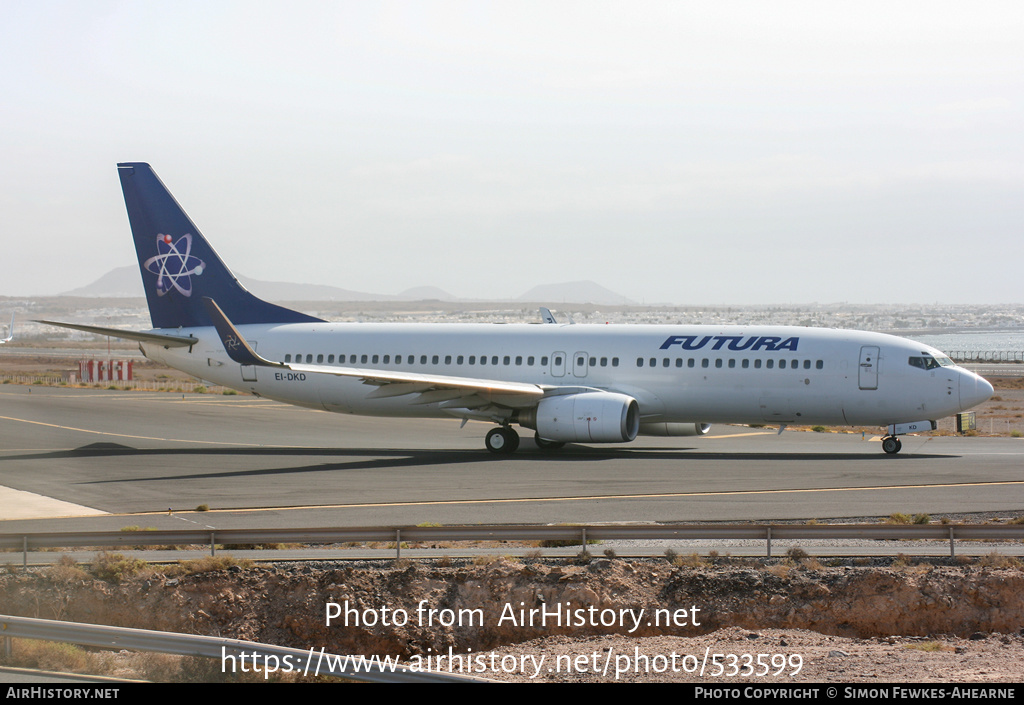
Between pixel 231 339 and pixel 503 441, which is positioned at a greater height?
pixel 231 339

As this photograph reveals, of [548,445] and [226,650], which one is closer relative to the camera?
[226,650]

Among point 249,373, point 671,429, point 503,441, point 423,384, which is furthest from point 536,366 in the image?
point 249,373

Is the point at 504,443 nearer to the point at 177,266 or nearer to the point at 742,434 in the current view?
the point at 742,434

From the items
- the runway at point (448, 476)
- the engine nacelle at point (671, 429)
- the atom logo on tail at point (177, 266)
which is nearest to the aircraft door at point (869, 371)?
the runway at point (448, 476)

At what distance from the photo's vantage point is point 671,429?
37.8 meters

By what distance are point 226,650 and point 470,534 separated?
675 centimetres

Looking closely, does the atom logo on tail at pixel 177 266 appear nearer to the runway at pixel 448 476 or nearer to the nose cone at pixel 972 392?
the runway at pixel 448 476

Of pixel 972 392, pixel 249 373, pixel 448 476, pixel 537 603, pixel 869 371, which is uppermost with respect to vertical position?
pixel 869 371

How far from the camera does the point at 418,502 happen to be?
24172mm

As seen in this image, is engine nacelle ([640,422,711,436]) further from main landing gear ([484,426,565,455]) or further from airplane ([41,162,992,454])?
main landing gear ([484,426,565,455])

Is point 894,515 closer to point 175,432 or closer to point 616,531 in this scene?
point 616,531

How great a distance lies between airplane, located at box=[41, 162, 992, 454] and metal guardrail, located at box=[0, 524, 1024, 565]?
14.7 metres

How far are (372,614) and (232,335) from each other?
18986 millimetres

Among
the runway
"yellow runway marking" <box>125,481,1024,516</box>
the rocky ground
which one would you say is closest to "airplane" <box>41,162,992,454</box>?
the runway
